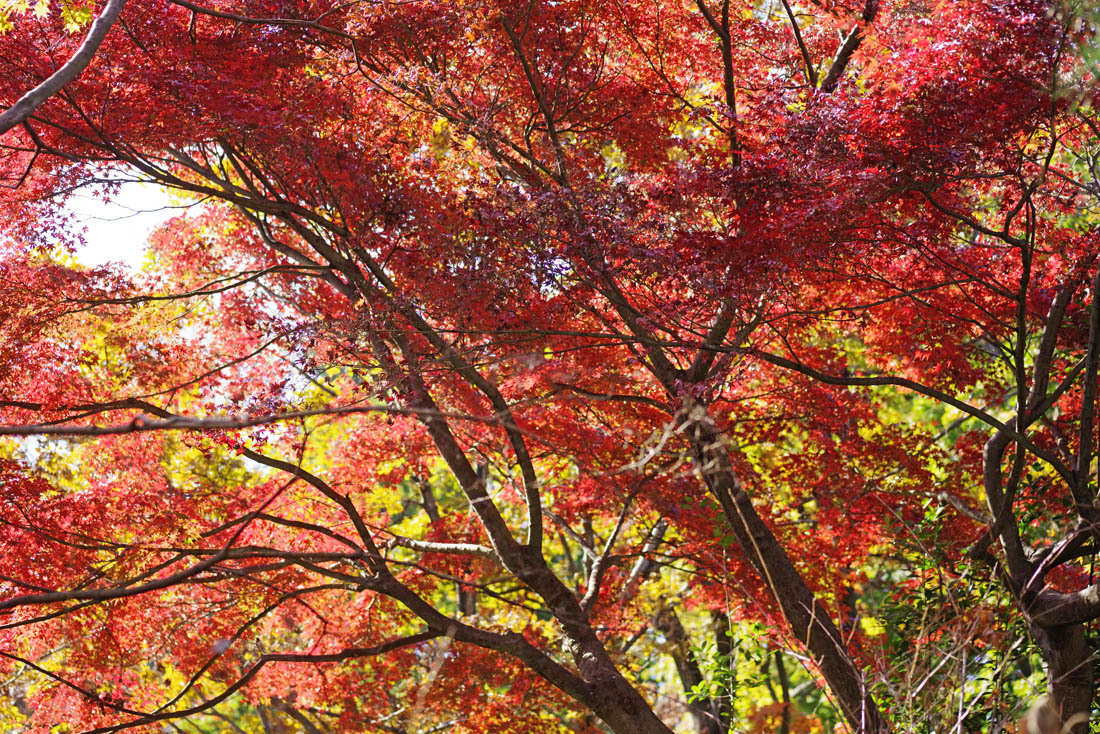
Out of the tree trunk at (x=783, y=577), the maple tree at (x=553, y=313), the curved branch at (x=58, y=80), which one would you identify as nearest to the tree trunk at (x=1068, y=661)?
the maple tree at (x=553, y=313)

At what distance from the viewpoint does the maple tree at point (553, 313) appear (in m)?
5.23

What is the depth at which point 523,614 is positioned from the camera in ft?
37.8

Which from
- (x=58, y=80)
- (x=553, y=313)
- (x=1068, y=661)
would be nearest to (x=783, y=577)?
(x=1068, y=661)

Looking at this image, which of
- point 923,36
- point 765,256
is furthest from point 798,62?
point 765,256

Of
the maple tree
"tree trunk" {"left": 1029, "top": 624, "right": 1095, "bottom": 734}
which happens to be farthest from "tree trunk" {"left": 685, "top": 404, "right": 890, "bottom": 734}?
"tree trunk" {"left": 1029, "top": 624, "right": 1095, "bottom": 734}

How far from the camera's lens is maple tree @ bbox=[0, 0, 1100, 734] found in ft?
17.1

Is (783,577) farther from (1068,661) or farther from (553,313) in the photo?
(553,313)

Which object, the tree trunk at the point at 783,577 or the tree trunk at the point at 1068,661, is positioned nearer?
the tree trunk at the point at 1068,661

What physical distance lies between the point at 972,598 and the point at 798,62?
4483 millimetres

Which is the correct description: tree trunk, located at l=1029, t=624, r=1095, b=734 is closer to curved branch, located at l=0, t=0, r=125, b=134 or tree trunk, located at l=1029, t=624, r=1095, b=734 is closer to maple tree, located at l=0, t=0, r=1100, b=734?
maple tree, located at l=0, t=0, r=1100, b=734

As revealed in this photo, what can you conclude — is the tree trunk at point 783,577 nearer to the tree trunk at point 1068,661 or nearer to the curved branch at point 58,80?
the tree trunk at point 1068,661

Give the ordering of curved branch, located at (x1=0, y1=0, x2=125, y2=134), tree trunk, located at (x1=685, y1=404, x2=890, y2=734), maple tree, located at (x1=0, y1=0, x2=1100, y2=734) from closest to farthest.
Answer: curved branch, located at (x1=0, y1=0, x2=125, y2=134)
maple tree, located at (x1=0, y1=0, x2=1100, y2=734)
tree trunk, located at (x1=685, y1=404, x2=890, y2=734)

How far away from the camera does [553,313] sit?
6516mm

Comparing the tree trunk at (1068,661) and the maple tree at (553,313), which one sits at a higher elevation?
the maple tree at (553,313)
